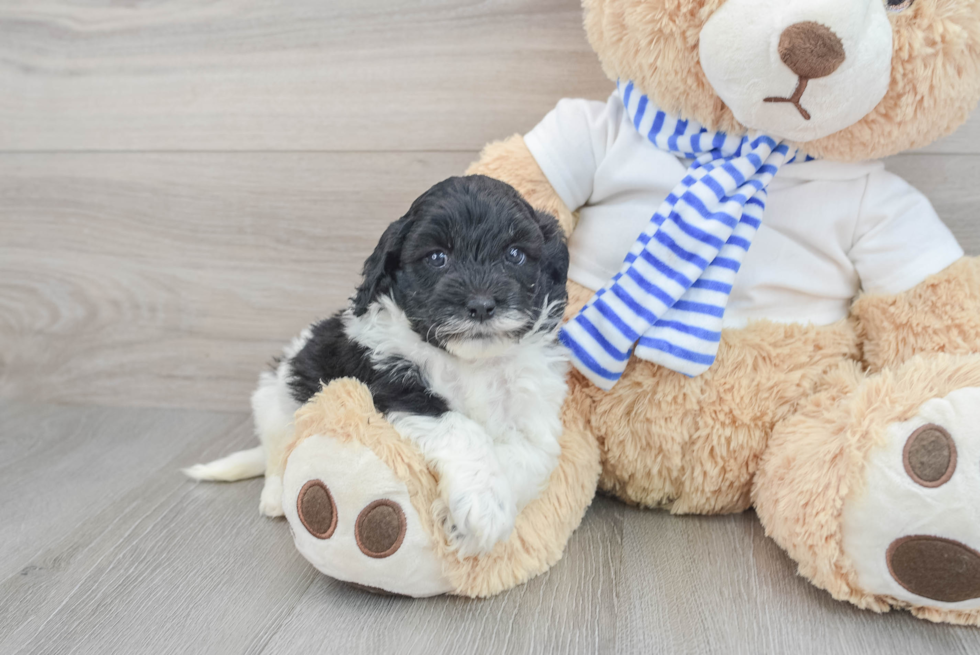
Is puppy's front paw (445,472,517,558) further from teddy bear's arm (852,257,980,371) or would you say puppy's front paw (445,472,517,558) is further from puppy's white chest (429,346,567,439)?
teddy bear's arm (852,257,980,371)

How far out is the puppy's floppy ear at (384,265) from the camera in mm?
1076

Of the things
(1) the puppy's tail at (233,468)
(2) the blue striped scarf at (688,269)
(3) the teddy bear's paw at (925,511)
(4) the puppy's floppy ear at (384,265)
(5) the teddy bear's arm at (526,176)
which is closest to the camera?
(3) the teddy bear's paw at (925,511)

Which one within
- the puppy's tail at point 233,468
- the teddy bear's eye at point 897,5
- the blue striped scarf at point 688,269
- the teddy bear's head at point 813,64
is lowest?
the puppy's tail at point 233,468

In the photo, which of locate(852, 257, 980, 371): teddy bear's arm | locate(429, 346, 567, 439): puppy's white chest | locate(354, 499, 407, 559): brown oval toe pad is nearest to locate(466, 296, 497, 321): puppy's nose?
locate(429, 346, 567, 439): puppy's white chest

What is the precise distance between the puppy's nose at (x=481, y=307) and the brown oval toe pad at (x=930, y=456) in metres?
0.61

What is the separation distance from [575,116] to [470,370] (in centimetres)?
56

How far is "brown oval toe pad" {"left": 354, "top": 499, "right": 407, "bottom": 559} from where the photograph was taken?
1.02 meters

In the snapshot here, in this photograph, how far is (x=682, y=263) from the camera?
3.92ft

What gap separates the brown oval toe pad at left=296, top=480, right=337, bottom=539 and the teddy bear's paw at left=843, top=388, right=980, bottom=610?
747 mm

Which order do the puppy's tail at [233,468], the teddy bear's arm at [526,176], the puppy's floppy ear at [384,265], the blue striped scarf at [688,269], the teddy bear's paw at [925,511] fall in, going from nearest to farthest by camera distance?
the teddy bear's paw at [925,511]
the puppy's floppy ear at [384,265]
the blue striped scarf at [688,269]
the teddy bear's arm at [526,176]
the puppy's tail at [233,468]

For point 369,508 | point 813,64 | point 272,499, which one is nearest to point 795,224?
point 813,64

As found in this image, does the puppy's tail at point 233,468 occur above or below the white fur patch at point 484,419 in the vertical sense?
below

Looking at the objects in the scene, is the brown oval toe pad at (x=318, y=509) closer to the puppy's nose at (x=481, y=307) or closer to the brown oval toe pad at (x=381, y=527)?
the brown oval toe pad at (x=381, y=527)

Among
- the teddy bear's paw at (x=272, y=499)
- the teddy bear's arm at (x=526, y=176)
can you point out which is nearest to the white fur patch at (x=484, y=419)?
the teddy bear's arm at (x=526, y=176)
